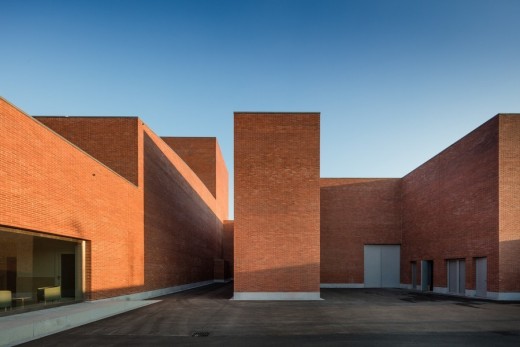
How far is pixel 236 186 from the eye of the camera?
2080cm

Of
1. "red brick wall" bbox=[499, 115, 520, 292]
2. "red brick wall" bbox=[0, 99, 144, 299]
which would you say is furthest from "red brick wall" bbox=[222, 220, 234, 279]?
"red brick wall" bbox=[499, 115, 520, 292]

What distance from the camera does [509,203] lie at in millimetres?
19734

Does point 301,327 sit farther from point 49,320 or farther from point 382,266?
point 382,266

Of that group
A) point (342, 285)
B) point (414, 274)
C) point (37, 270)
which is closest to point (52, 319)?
point (37, 270)

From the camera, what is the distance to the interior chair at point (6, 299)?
10672 mm

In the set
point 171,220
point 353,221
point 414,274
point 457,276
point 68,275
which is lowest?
point 414,274

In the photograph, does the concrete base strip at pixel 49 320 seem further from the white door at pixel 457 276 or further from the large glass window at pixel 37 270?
the white door at pixel 457 276

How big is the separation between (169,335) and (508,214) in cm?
1710

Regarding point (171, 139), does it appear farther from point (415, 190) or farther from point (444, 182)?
point (444, 182)

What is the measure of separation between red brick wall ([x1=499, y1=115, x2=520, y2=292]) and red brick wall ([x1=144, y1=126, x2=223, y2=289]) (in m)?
17.4

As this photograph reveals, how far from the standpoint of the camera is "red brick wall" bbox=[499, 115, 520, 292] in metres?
19.3

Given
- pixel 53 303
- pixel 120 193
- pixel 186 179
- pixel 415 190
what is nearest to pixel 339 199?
pixel 415 190

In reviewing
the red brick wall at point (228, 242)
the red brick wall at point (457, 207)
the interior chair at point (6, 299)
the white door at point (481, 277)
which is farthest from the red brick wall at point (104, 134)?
the red brick wall at point (228, 242)

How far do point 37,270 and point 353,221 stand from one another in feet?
79.0
